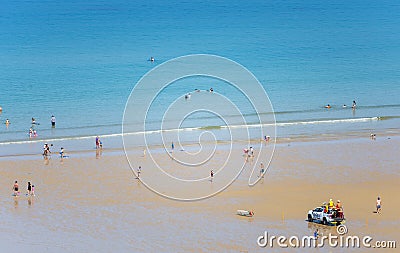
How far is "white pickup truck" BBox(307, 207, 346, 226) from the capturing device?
128ft

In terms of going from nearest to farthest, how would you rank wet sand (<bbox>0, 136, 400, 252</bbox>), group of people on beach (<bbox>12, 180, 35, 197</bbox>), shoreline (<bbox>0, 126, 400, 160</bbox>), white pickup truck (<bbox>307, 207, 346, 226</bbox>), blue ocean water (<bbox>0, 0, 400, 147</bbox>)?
wet sand (<bbox>0, 136, 400, 252</bbox>)
white pickup truck (<bbox>307, 207, 346, 226</bbox>)
group of people on beach (<bbox>12, 180, 35, 197</bbox>)
shoreline (<bbox>0, 126, 400, 160</bbox>)
blue ocean water (<bbox>0, 0, 400, 147</bbox>)

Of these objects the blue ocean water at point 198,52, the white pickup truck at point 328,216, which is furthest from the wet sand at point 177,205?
the blue ocean water at point 198,52

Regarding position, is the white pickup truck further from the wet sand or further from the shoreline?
the shoreline

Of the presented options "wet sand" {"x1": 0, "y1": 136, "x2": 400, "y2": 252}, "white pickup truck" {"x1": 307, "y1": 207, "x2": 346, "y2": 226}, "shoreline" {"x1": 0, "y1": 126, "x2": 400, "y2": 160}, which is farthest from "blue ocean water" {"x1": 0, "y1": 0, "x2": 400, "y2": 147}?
"white pickup truck" {"x1": 307, "y1": 207, "x2": 346, "y2": 226}

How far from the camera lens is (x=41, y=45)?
12425 cm

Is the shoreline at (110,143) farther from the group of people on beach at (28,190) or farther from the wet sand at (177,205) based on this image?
the group of people on beach at (28,190)

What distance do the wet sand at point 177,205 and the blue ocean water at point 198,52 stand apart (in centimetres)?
1272

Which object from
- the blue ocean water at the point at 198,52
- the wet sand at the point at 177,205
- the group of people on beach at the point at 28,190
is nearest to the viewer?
the wet sand at the point at 177,205

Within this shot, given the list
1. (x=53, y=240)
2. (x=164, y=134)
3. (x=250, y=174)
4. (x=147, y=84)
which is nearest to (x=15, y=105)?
(x=147, y=84)

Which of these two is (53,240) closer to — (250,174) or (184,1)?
(250,174)

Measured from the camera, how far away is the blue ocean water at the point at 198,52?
75500mm

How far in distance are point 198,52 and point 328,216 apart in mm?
77802

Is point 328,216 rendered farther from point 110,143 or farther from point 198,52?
point 198,52

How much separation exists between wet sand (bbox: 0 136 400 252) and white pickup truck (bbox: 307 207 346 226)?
41cm
